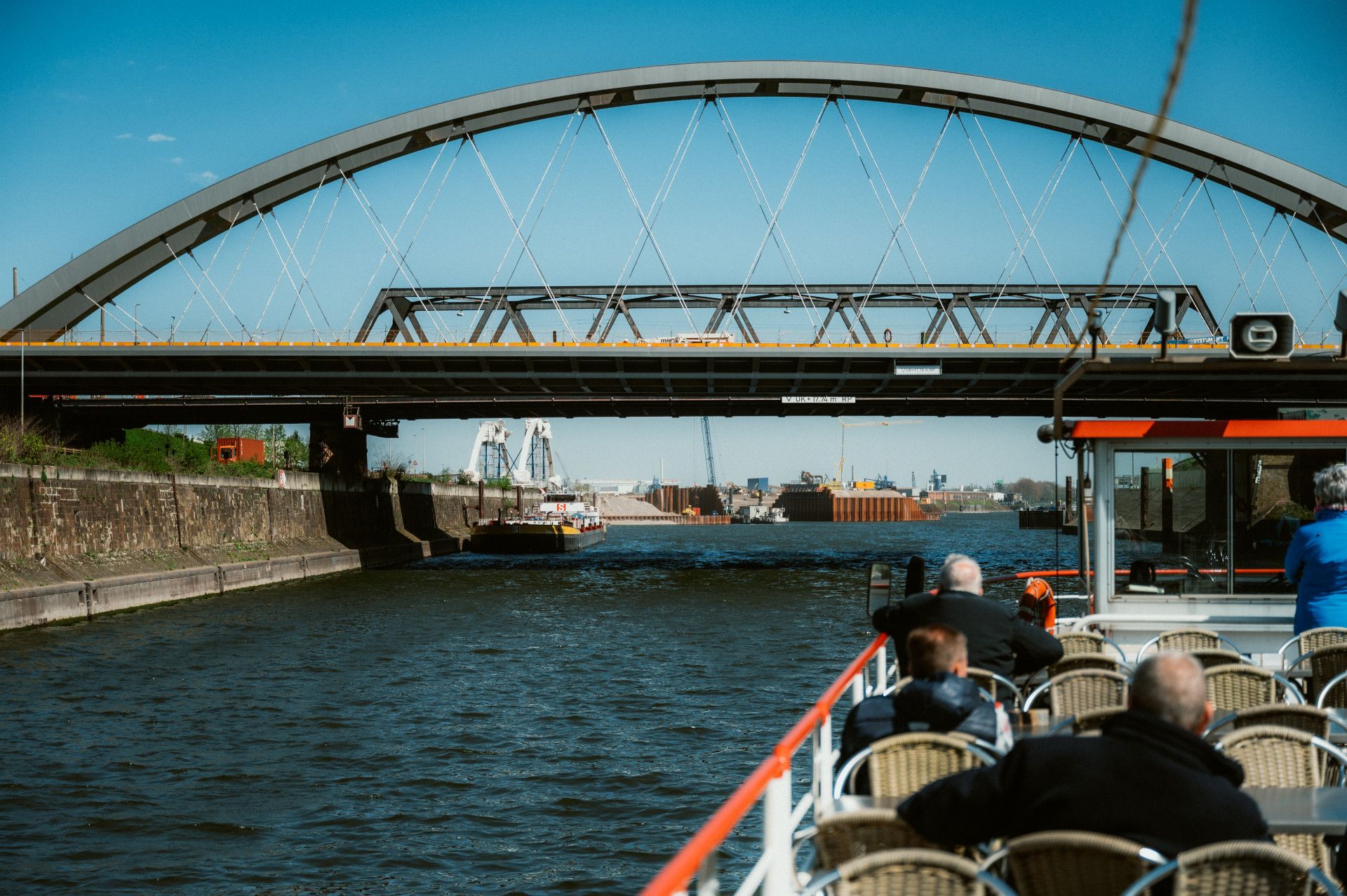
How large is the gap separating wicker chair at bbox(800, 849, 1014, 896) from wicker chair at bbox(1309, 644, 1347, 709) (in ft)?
14.3

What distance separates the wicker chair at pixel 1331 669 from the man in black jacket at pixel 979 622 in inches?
64.3

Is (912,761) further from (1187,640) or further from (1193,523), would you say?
(1193,523)

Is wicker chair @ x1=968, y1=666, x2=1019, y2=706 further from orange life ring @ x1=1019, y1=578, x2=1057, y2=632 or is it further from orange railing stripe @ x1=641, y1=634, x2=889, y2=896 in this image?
orange life ring @ x1=1019, y1=578, x2=1057, y2=632

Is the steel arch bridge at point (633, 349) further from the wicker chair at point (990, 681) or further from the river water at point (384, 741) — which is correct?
the wicker chair at point (990, 681)

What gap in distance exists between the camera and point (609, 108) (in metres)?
49.4

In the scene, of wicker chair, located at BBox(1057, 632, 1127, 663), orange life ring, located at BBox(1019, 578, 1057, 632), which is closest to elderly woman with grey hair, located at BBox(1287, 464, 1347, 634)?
wicker chair, located at BBox(1057, 632, 1127, 663)

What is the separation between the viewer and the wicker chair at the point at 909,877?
356 cm

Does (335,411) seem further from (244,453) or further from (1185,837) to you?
(1185,837)

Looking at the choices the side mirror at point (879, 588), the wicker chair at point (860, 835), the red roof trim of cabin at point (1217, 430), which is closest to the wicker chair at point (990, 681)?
the side mirror at point (879, 588)

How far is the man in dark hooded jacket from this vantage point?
520 cm

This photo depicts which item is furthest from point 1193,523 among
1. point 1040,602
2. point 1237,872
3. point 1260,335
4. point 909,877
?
point 909,877

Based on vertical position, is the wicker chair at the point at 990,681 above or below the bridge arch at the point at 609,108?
below

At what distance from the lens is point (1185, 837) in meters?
3.67

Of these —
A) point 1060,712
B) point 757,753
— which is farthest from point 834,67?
point 1060,712
